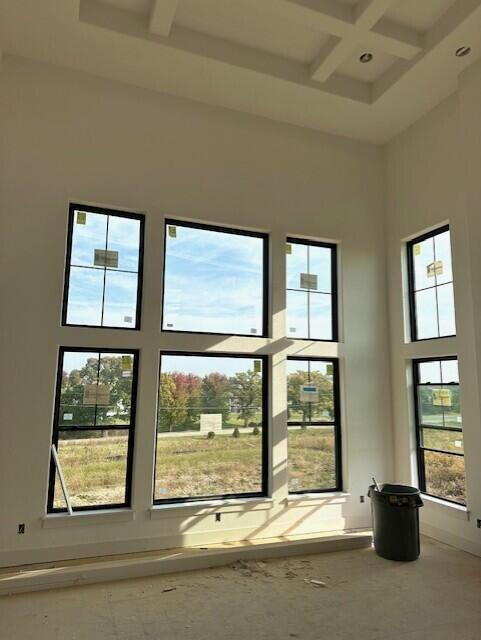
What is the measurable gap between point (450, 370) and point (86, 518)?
13.1ft

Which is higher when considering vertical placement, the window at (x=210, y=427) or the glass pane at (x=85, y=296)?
the glass pane at (x=85, y=296)

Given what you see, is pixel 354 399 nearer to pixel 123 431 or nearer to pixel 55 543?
pixel 123 431

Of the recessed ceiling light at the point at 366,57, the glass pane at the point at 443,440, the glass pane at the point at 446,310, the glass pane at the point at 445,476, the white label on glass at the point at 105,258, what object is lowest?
the glass pane at the point at 445,476

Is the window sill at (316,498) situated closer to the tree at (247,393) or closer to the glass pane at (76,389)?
the tree at (247,393)

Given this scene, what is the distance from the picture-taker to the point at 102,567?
3652mm

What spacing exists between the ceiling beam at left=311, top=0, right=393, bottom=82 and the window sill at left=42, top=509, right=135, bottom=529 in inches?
194

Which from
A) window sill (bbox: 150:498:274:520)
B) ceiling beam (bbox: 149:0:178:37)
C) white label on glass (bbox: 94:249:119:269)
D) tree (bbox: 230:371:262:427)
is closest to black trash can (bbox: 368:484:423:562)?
window sill (bbox: 150:498:274:520)

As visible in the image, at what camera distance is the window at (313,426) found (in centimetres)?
507

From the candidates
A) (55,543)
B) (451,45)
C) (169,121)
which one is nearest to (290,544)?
(55,543)

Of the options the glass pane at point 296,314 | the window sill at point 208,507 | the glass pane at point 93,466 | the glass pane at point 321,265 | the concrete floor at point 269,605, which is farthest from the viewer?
the glass pane at point 321,265

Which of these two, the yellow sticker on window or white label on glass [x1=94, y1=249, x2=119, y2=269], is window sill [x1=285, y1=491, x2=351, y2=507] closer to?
the yellow sticker on window

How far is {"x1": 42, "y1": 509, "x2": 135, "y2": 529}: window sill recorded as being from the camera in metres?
4.02

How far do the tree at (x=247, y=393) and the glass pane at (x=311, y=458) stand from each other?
19.5 inches

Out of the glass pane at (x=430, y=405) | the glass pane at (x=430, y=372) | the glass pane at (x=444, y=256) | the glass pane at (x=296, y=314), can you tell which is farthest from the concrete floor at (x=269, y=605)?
the glass pane at (x=444, y=256)
